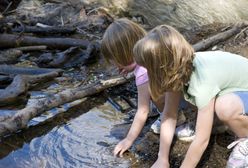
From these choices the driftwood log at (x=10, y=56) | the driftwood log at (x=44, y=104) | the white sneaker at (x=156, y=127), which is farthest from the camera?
the driftwood log at (x=10, y=56)

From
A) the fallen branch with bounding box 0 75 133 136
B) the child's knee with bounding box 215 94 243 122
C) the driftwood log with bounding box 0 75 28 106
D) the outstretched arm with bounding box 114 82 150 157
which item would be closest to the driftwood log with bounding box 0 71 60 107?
the driftwood log with bounding box 0 75 28 106

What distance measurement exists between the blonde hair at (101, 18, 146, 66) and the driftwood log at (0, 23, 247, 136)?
36.4 inches

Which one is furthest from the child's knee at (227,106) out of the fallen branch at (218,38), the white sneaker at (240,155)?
the fallen branch at (218,38)

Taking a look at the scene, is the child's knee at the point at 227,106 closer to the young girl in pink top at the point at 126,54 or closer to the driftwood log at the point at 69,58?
the young girl in pink top at the point at 126,54

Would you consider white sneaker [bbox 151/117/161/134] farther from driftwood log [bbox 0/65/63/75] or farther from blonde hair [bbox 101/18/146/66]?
driftwood log [bbox 0/65/63/75]

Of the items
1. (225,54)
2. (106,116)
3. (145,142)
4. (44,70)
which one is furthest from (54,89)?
(225,54)

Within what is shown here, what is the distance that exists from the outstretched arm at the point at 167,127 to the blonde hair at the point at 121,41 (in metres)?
0.37

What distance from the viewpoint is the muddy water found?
3.13 meters

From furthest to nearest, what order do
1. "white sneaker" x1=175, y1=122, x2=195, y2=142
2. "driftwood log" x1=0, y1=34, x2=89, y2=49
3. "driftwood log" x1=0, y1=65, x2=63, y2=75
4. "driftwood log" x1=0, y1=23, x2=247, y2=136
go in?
"driftwood log" x1=0, y1=34, x2=89, y2=49 → "driftwood log" x1=0, y1=65, x2=63, y2=75 → "driftwood log" x1=0, y1=23, x2=247, y2=136 → "white sneaker" x1=175, y1=122, x2=195, y2=142

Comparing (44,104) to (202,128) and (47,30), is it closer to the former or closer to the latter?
(202,128)

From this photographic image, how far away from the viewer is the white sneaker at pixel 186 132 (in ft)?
10.2

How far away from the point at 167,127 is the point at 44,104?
1.19m

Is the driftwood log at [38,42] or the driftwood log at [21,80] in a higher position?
the driftwood log at [21,80]

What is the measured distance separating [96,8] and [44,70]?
7.82 ft
